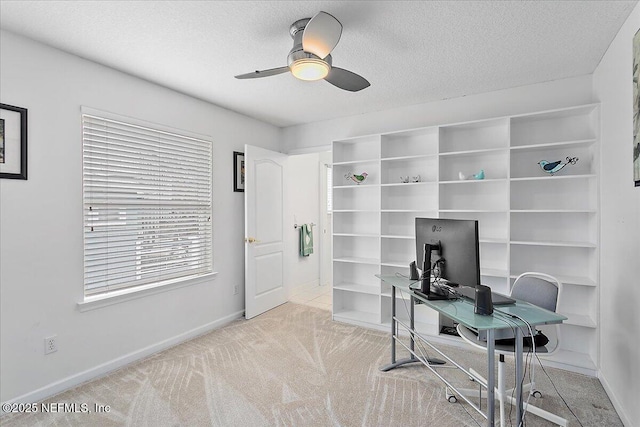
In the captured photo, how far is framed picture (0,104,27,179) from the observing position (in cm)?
209

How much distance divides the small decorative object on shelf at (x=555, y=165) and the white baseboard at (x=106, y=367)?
3674mm

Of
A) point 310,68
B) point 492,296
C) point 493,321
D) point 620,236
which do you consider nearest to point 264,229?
point 310,68

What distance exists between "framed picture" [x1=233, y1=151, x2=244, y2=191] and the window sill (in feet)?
3.82

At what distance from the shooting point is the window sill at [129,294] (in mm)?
2539

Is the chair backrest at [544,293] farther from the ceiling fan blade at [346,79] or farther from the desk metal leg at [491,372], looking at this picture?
the ceiling fan blade at [346,79]

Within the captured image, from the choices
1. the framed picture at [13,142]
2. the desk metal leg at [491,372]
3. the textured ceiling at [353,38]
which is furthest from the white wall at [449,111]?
the framed picture at [13,142]

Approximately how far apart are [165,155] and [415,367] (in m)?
3.03

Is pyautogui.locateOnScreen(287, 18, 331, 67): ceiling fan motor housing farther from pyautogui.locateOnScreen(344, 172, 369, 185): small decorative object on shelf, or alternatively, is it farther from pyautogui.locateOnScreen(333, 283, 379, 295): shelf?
pyautogui.locateOnScreen(333, 283, 379, 295): shelf

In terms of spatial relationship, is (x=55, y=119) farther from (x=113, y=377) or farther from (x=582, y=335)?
(x=582, y=335)

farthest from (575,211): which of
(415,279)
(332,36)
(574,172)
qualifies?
(332,36)

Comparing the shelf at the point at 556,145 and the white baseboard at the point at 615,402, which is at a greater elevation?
the shelf at the point at 556,145

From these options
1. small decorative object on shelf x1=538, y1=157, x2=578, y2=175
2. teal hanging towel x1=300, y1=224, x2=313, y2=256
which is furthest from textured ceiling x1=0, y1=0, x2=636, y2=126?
teal hanging towel x1=300, y1=224, x2=313, y2=256

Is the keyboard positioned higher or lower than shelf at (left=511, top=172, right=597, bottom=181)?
lower

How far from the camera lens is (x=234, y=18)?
1968mm
